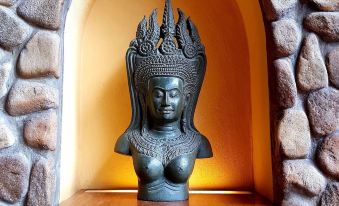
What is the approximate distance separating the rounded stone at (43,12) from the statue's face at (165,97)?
0.33m

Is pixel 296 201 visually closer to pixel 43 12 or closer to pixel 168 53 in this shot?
pixel 168 53

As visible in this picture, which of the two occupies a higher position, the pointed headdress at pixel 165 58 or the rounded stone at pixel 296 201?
the pointed headdress at pixel 165 58

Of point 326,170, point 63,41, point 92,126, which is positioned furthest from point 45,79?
point 326,170

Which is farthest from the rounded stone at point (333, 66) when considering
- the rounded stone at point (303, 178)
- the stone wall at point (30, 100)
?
the stone wall at point (30, 100)

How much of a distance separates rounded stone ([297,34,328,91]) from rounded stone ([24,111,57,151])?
2.26ft

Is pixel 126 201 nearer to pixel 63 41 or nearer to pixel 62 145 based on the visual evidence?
pixel 62 145

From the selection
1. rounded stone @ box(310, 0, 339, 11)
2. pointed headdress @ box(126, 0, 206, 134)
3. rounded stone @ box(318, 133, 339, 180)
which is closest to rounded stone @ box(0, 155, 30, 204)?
pointed headdress @ box(126, 0, 206, 134)

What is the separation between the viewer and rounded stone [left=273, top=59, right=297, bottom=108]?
115 cm

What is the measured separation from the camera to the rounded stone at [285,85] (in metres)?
1.15

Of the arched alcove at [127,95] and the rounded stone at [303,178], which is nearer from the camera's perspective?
the rounded stone at [303,178]

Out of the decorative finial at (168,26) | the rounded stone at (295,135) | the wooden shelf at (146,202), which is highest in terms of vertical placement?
the decorative finial at (168,26)

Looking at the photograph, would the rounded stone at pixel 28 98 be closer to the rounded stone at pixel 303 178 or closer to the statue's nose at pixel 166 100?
the statue's nose at pixel 166 100

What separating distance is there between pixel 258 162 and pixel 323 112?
368 mm

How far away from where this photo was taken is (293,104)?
1.15m
